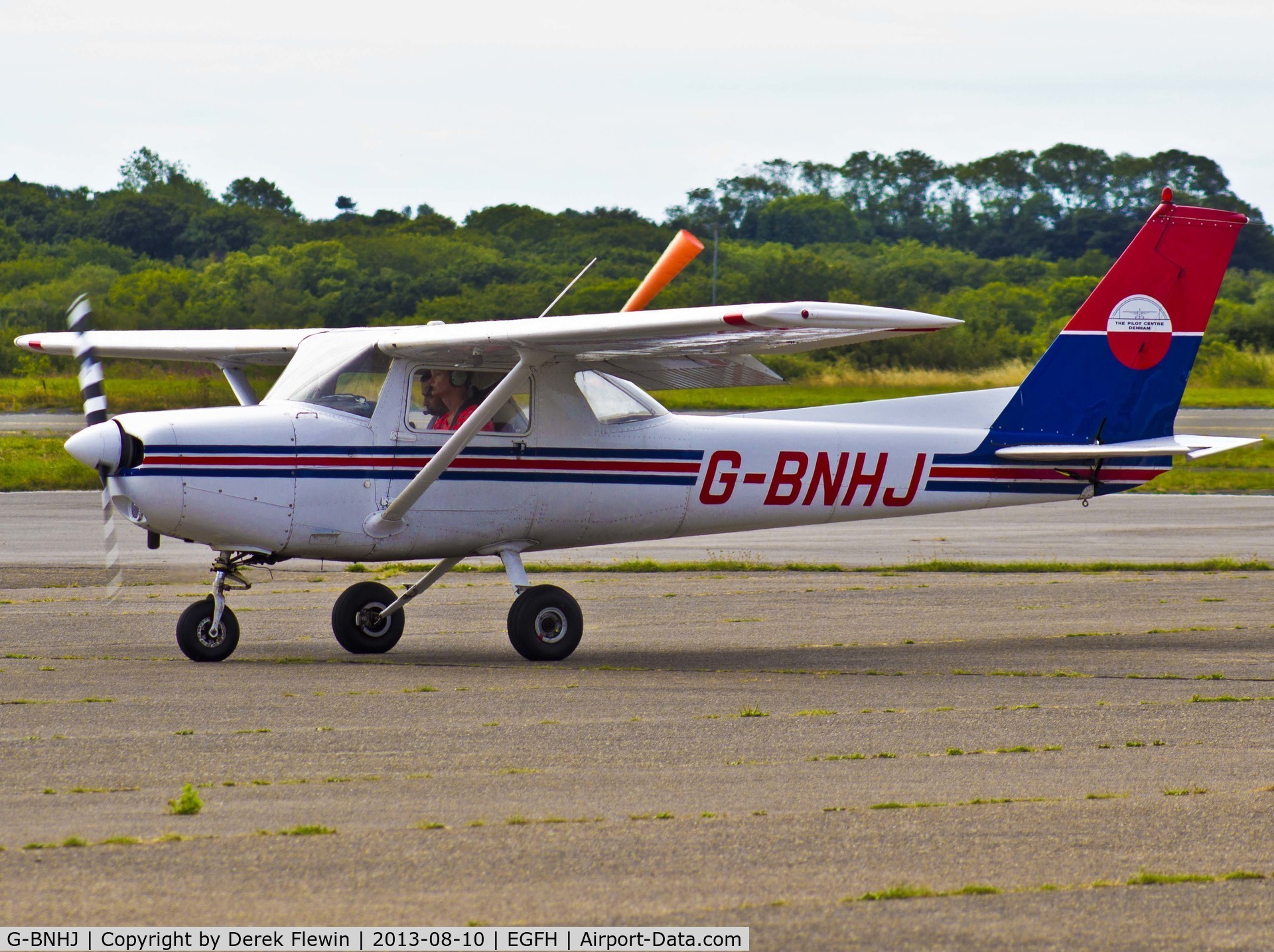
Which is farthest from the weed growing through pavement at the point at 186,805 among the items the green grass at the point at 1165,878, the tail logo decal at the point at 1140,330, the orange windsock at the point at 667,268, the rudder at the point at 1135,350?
the tail logo decal at the point at 1140,330

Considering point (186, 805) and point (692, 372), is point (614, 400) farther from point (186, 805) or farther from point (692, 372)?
point (186, 805)

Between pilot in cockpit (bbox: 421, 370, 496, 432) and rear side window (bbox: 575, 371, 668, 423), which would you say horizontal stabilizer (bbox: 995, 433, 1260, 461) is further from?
pilot in cockpit (bbox: 421, 370, 496, 432)

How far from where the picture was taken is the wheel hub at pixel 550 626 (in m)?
10.9

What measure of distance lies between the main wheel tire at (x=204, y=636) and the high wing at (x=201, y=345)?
2232mm

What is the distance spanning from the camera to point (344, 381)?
35.9ft

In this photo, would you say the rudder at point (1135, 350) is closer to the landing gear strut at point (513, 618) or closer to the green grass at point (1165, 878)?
the landing gear strut at point (513, 618)

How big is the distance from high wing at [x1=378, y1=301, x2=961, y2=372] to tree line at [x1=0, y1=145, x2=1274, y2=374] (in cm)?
439

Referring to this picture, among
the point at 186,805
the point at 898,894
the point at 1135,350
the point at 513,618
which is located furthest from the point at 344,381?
the point at 898,894

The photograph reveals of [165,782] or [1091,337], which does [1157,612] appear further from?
[165,782]

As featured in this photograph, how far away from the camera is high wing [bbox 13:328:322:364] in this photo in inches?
476

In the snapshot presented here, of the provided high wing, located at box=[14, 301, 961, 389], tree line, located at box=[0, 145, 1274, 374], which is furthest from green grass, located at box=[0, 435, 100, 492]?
high wing, located at box=[14, 301, 961, 389]

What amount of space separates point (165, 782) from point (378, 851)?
1622 mm

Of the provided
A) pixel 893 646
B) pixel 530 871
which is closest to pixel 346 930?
pixel 530 871

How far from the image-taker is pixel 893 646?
1176cm
